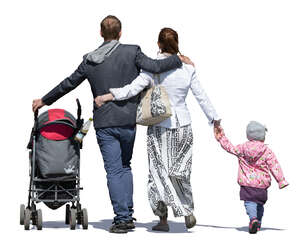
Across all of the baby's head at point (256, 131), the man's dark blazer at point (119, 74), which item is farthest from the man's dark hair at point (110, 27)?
the baby's head at point (256, 131)

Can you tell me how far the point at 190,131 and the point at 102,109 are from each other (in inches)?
43.2

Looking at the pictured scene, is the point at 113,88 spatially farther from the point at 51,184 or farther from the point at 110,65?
the point at 51,184

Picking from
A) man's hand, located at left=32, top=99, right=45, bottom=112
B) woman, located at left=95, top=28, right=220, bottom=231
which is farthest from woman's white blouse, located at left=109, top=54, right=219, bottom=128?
man's hand, located at left=32, top=99, right=45, bottom=112

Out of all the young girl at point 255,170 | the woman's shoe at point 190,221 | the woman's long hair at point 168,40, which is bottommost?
the woman's shoe at point 190,221

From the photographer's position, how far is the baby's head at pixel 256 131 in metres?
11.2

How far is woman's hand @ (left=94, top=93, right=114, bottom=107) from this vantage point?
11.0 meters

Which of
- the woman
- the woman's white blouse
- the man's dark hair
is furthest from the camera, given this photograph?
the man's dark hair

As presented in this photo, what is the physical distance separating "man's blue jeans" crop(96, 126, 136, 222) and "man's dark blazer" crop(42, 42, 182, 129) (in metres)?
0.11

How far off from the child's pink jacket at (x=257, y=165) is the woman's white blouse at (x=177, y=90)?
582 millimetres

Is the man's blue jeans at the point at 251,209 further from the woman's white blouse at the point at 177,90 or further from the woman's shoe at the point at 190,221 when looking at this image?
the woman's white blouse at the point at 177,90

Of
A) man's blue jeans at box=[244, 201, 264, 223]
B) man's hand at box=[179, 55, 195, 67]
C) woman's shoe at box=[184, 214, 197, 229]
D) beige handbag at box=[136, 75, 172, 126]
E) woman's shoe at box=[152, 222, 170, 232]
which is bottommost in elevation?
woman's shoe at box=[152, 222, 170, 232]

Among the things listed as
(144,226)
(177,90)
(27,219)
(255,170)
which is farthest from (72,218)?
(255,170)

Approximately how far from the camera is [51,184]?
11344 mm

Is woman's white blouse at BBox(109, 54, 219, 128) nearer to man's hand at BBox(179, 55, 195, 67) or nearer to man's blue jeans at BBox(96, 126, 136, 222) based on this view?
man's hand at BBox(179, 55, 195, 67)
